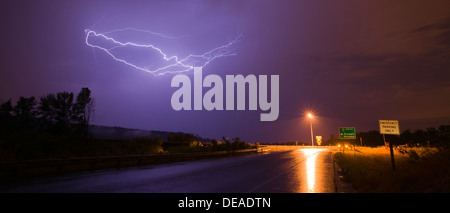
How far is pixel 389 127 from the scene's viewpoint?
1074 centimetres

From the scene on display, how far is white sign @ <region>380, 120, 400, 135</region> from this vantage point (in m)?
10.5

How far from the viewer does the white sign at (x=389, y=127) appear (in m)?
10.5

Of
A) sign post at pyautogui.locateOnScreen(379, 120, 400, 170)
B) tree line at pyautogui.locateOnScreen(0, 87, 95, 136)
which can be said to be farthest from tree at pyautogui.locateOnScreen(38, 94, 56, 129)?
sign post at pyautogui.locateOnScreen(379, 120, 400, 170)

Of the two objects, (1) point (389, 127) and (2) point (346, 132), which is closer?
(1) point (389, 127)

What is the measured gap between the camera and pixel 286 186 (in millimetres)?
8211

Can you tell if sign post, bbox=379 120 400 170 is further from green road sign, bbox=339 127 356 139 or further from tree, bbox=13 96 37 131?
tree, bbox=13 96 37 131

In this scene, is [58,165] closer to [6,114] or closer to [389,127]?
[389,127]

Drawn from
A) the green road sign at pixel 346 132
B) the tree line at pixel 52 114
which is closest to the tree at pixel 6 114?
the tree line at pixel 52 114

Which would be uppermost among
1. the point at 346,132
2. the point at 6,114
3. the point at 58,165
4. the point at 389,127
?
the point at 6,114

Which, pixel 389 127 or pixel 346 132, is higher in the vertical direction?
pixel 389 127

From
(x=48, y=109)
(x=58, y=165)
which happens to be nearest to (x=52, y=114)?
(x=48, y=109)
